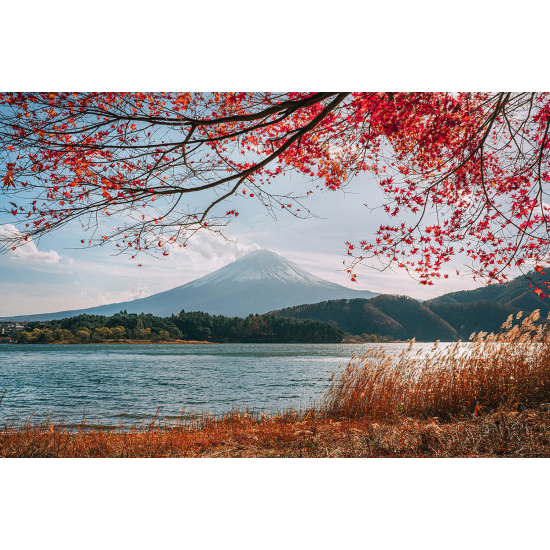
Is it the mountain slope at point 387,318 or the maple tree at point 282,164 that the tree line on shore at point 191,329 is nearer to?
the mountain slope at point 387,318

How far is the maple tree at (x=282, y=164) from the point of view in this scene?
110 inches

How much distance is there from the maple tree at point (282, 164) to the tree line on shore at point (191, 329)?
384 centimetres

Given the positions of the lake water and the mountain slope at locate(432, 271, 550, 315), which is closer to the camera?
the mountain slope at locate(432, 271, 550, 315)

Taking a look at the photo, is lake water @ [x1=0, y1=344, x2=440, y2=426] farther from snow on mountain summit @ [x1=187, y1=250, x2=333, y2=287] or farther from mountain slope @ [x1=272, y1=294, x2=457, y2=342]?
snow on mountain summit @ [x1=187, y1=250, x2=333, y2=287]

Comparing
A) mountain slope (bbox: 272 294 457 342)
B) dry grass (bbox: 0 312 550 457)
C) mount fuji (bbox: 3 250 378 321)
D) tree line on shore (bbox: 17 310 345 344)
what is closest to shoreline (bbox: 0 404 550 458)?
dry grass (bbox: 0 312 550 457)

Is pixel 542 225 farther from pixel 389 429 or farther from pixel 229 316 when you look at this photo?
pixel 229 316

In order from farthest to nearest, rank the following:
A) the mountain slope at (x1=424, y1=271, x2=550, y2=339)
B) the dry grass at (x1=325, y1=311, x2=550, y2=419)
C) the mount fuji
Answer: the mount fuji, the mountain slope at (x1=424, y1=271, x2=550, y2=339), the dry grass at (x1=325, y1=311, x2=550, y2=419)

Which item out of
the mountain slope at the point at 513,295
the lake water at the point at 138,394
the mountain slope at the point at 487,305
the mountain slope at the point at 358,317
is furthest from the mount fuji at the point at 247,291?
the mountain slope at the point at 513,295

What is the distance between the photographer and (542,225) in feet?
9.50

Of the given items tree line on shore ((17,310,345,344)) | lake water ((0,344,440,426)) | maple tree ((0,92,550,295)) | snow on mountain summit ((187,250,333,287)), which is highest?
maple tree ((0,92,550,295))

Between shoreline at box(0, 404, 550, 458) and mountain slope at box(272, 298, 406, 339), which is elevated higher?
mountain slope at box(272, 298, 406, 339)

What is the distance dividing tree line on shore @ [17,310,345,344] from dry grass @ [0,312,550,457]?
321cm

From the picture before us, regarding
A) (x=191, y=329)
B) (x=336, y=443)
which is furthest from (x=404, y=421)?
(x=191, y=329)

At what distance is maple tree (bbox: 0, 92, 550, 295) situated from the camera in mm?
2801
